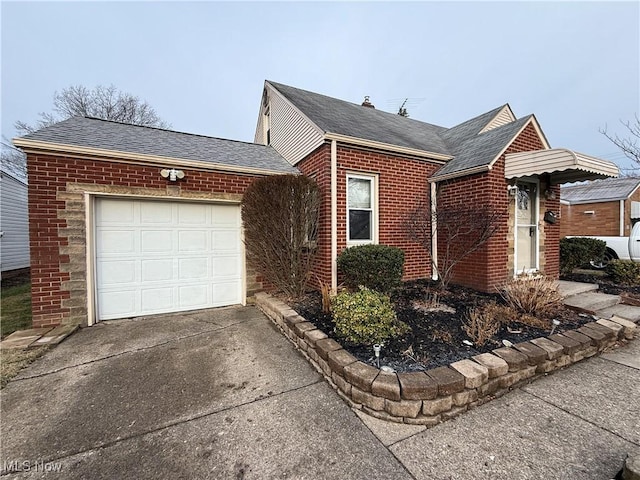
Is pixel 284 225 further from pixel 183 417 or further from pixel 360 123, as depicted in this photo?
pixel 360 123

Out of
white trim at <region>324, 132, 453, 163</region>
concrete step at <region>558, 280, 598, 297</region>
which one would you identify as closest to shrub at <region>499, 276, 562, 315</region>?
concrete step at <region>558, 280, 598, 297</region>

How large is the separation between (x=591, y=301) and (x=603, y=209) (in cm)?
1602

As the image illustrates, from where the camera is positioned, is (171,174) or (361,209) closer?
(171,174)

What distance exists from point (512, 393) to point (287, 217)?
12.7 ft

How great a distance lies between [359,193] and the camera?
6.00 m

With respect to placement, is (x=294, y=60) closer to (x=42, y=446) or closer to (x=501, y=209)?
(x=501, y=209)

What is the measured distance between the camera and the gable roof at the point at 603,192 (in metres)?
15.0

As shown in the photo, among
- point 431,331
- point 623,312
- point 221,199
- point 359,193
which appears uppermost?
point 359,193

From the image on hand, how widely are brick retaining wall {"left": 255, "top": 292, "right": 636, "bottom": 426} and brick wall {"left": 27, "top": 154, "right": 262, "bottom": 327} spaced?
13.7 ft

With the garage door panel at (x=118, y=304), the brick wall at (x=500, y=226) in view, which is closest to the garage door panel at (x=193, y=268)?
the garage door panel at (x=118, y=304)

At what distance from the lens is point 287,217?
189 inches

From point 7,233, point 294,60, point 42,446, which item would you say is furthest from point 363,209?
point 7,233

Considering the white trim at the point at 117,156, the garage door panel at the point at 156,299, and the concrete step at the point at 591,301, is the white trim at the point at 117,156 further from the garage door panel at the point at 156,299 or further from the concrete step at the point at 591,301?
the concrete step at the point at 591,301

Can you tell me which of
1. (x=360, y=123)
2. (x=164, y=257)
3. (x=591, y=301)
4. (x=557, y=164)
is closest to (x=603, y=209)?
(x=591, y=301)
